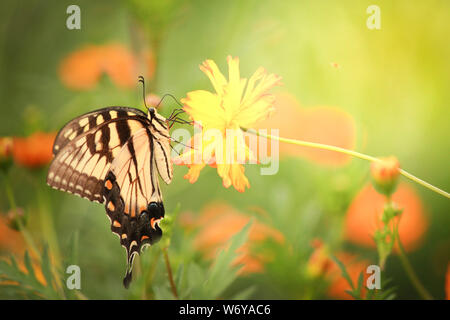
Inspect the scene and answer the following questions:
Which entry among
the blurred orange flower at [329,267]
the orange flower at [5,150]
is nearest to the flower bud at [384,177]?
the blurred orange flower at [329,267]

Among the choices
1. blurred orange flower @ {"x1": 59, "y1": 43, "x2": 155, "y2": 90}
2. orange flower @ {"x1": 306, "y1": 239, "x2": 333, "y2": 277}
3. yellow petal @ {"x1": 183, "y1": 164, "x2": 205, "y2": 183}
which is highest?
blurred orange flower @ {"x1": 59, "y1": 43, "x2": 155, "y2": 90}

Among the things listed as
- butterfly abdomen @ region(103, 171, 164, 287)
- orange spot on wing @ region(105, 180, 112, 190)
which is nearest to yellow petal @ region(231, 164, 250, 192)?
butterfly abdomen @ region(103, 171, 164, 287)

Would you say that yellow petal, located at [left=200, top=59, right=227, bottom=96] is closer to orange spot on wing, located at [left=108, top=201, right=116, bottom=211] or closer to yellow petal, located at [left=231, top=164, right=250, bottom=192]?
yellow petal, located at [left=231, top=164, right=250, bottom=192]

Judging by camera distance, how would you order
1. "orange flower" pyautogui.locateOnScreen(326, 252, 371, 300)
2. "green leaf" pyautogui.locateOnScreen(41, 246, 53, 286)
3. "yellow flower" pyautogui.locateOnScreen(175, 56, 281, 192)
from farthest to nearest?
"orange flower" pyautogui.locateOnScreen(326, 252, 371, 300)
"green leaf" pyautogui.locateOnScreen(41, 246, 53, 286)
"yellow flower" pyautogui.locateOnScreen(175, 56, 281, 192)

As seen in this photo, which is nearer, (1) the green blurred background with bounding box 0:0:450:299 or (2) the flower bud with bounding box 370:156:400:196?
(2) the flower bud with bounding box 370:156:400:196

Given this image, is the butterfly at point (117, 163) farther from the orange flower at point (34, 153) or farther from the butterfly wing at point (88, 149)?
the orange flower at point (34, 153)

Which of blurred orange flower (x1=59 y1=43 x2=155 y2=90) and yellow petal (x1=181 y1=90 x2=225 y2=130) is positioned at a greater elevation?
blurred orange flower (x1=59 y1=43 x2=155 y2=90)
